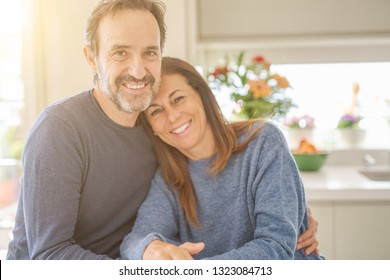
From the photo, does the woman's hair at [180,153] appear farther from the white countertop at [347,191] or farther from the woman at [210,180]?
the white countertop at [347,191]

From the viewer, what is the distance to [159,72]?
2.96 feet

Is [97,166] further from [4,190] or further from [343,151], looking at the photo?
[343,151]

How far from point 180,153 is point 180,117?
0.32 ft

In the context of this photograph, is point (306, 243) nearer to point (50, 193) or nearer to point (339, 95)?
point (50, 193)

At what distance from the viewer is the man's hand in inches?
30.9

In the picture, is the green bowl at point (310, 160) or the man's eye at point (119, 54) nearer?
the man's eye at point (119, 54)

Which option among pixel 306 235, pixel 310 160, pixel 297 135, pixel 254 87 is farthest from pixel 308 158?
pixel 306 235

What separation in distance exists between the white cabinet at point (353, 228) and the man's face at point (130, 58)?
0.80 metres

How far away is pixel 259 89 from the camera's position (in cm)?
168

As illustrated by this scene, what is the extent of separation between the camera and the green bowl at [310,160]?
5.51 feet

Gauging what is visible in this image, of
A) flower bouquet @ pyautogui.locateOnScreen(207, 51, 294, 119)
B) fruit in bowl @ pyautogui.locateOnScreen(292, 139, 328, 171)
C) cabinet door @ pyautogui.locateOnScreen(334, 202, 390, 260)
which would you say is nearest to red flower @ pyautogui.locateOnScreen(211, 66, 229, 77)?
flower bouquet @ pyautogui.locateOnScreen(207, 51, 294, 119)

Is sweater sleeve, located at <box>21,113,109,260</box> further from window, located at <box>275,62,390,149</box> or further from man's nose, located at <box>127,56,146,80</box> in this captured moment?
window, located at <box>275,62,390,149</box>

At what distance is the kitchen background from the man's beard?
0.58 meters

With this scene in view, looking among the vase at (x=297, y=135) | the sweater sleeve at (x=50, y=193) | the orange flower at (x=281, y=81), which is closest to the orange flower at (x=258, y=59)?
the orange flower at (x=281, y=81)
